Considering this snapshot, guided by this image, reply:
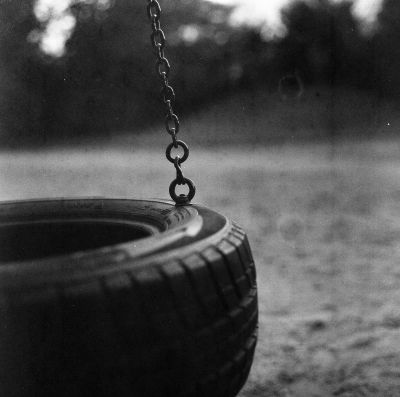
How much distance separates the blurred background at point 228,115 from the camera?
4.69 meters

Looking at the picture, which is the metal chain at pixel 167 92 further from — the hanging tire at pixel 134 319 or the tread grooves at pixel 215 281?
the tread grooves at pixel 215 281

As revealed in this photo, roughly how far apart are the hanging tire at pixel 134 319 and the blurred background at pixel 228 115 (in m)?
2.25

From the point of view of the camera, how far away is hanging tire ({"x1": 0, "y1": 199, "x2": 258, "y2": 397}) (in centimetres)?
73

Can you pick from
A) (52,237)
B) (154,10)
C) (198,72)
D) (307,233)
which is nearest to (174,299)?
(52,237)

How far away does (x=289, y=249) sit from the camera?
3.18m

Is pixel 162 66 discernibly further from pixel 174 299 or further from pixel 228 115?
pixel 228 115

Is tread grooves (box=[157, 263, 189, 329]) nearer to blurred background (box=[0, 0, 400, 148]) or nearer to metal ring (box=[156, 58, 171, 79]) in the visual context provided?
metal ring (box=[156, 58, 171, 79])

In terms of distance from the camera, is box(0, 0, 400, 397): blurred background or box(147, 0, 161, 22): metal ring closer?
box(147, 0, 161, 22): metal ring

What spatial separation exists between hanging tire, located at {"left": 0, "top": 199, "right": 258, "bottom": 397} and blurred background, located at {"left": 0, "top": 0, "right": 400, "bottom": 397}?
88.5 inches

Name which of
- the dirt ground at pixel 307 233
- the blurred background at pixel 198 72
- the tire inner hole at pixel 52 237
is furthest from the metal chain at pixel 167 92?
the blurred background at pixel 198 72

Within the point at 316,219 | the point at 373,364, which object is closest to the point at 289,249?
the point at 316,219

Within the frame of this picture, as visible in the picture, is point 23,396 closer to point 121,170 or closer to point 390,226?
point 390,226

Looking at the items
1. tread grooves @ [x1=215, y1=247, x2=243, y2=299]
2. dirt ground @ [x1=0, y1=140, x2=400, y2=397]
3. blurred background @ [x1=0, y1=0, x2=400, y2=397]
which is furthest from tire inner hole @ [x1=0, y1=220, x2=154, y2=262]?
blurred background @ [x1=0, y1=0, x2=400, y2=397]

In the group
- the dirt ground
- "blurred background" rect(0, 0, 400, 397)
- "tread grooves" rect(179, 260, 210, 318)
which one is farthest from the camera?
"blurred background" rect(0, 0, 400, 397)
